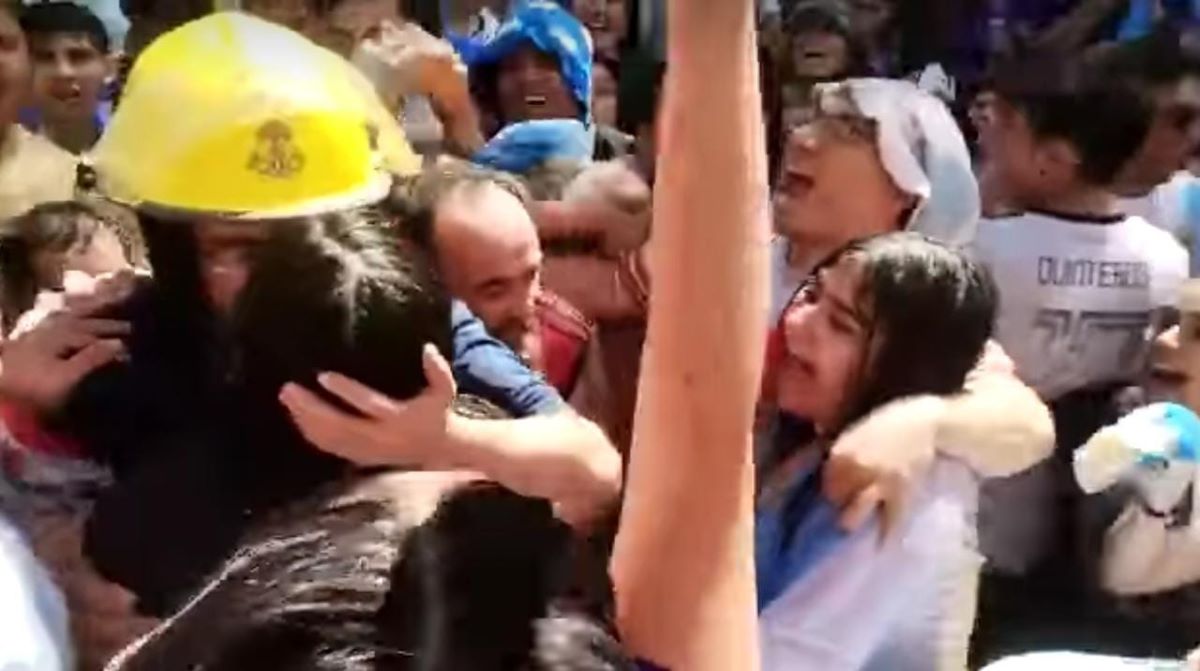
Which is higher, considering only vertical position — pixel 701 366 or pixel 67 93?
pixel 701 366

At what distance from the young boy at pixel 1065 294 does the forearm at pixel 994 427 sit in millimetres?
736

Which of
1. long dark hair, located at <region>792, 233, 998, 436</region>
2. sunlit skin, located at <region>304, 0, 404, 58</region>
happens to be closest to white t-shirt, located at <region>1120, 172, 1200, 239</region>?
sunlit skin, located at <region>304, 0, 404, 58</region>

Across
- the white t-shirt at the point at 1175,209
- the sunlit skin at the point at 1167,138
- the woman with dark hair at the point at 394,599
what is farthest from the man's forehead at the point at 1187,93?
Result: the woman with dark hair at the point at 394,599

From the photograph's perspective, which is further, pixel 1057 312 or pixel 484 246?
pixel 1057 312

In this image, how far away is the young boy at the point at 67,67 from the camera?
3238 mm

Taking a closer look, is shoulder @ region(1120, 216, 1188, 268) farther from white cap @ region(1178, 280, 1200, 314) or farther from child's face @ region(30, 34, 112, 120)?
child's face @ region(30, 34, 112, 120)

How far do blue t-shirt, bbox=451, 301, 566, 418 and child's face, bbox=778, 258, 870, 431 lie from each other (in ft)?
0.94

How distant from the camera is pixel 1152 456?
186 cm

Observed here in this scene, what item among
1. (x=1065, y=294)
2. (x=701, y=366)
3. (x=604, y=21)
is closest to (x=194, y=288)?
(x=701, y=366)

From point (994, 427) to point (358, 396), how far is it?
0.77 metres

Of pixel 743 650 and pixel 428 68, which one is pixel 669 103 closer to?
pixel 743 650

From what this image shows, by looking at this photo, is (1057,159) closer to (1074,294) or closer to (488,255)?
(1074,294)

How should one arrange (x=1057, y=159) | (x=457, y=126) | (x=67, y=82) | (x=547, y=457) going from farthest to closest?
(x=67, y=82) → (x=457, y=126) → (x=1057, y=159) → (x=547, y=457)

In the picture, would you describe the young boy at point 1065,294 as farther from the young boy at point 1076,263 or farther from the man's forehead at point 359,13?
the man's forehead at point 359,13
